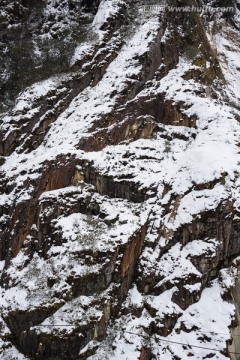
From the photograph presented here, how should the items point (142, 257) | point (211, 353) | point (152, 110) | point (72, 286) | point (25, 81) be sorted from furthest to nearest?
point (25, 81), point (152, 110), point (142, 257), point (72, 286), point (211, 353)

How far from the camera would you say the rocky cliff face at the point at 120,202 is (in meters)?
12.9

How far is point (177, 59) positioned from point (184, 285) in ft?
51.8

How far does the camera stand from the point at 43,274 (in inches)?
548

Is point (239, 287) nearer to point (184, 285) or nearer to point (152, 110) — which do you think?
point (184, 285)

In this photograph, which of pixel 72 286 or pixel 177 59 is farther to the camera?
pixel 177 59

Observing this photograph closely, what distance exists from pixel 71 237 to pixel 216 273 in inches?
247

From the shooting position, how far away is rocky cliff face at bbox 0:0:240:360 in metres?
12.9

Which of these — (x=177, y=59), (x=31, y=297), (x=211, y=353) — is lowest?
(x=211, y=353)

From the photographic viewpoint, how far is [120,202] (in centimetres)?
1588

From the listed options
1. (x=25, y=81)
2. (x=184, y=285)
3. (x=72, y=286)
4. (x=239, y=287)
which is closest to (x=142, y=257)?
(x=184, y=285)

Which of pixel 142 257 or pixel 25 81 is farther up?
pixel 25 81

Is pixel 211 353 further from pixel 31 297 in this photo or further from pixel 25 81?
pixel 25 81

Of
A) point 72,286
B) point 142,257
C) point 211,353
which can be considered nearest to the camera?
point 211,353

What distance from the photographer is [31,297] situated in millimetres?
13398
